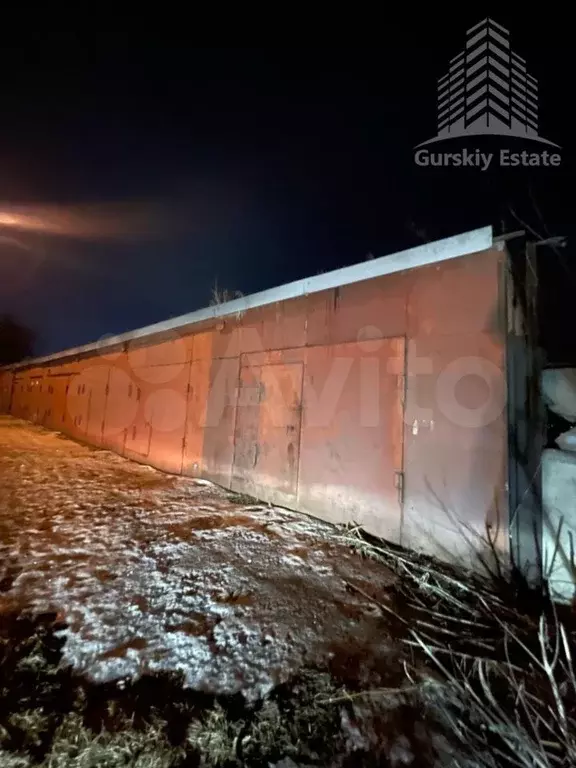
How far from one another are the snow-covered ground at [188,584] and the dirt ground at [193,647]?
0.01m

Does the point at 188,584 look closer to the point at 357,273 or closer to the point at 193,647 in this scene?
the point at 193,647

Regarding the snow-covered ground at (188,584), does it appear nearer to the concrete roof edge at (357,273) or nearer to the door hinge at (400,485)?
the door hinge at (400,485)

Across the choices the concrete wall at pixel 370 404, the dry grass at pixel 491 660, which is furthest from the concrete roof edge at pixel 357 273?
the dry grass at pixel 491 660

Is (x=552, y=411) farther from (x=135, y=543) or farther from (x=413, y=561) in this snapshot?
(x=135, y=543)

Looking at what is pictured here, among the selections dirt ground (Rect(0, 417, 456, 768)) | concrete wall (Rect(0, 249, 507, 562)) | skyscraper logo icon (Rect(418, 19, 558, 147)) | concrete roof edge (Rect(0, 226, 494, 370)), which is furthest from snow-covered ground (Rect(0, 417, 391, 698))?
skyscraper logo icon (Rect(418, 19, 558, 147))

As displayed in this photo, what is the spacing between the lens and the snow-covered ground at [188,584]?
200 cm

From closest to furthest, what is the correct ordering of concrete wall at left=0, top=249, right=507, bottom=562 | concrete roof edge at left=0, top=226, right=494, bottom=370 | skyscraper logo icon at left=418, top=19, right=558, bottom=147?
concrete wall at left=0, top=249, right=507, bottom=562
concrete roof edge at left=0, top=226, right=494, bottom=370
skyscraper logo icon at left=418, top=19, right=558, bottom=147

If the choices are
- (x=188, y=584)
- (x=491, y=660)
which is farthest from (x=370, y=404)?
(x=188, y=584)

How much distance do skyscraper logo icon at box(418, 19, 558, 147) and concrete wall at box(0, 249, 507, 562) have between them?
10.3 feet

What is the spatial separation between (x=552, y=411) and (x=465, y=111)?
4483 millimetres

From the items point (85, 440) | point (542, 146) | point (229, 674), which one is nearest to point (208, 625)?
point (229, 674)

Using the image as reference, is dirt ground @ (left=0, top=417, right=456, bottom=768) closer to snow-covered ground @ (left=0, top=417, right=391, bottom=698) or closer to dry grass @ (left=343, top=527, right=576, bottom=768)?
snow-covered ground @ (left=0, top=417, right=391, bottom=698)

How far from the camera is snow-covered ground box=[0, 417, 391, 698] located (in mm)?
2000

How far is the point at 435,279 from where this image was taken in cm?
339
